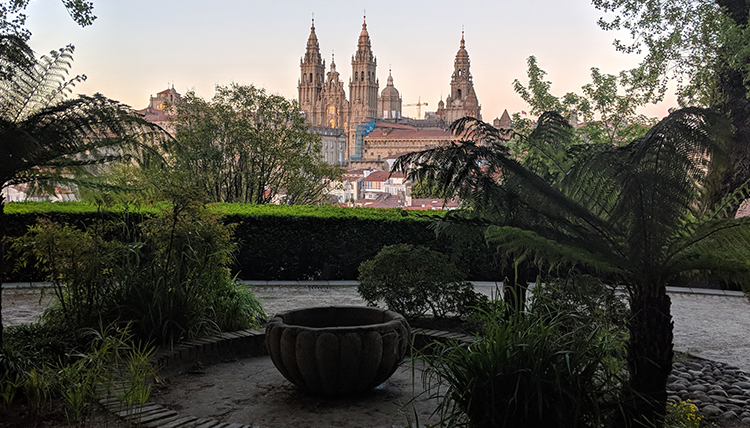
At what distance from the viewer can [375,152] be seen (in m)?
109

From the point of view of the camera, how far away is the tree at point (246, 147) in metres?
16.8

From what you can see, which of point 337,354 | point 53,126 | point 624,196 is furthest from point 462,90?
point 624,196

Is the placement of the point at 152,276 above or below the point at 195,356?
above

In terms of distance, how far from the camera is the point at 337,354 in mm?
4191

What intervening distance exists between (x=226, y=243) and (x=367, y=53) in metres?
137

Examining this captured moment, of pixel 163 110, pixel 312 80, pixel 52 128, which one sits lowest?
pixel 52 128

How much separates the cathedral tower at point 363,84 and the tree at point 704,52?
120414 millimetres

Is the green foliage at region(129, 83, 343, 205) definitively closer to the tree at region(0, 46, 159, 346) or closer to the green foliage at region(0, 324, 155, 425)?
the tree at region(0, 46, 159, 346)

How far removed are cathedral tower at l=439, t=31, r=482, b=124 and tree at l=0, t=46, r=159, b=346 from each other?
92.9 meters

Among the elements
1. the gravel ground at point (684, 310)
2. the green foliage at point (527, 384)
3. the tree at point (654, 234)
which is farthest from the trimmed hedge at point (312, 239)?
the green foliage at point (527, 384)

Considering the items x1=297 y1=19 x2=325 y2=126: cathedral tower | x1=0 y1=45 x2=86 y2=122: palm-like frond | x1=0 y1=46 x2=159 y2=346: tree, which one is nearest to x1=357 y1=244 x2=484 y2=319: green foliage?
x1=0 y1=46 x2=159 y2=346: tree

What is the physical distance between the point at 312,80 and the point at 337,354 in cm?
13829

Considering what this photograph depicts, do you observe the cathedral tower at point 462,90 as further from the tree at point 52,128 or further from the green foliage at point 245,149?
the tree at point 52,128

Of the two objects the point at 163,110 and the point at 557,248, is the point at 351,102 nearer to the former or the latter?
the point at 163,110
